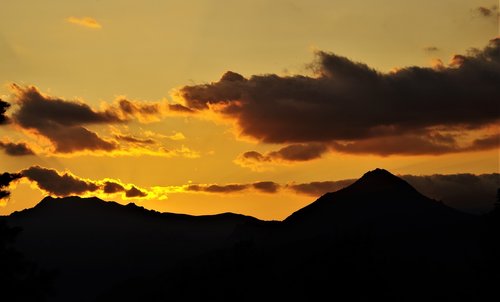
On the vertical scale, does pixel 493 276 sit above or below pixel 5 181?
below

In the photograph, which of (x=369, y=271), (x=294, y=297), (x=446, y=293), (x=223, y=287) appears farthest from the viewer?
(x=446, y=293)

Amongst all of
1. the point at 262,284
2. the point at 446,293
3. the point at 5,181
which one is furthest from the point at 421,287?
the point at 5,181

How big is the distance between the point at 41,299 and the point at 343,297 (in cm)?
4310

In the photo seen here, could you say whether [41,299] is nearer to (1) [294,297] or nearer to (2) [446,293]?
(1) [294,297]

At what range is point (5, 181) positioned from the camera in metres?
50.4

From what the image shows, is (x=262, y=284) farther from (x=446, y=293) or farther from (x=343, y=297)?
(x=446, y=293)

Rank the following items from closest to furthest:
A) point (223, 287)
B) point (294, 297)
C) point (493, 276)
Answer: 1. point (493, 276)
2. point (223, 287)
3. point (294, 297)

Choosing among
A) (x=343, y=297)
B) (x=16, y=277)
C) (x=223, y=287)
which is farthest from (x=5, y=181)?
(x=223, y=287)

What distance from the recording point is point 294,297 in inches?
4724

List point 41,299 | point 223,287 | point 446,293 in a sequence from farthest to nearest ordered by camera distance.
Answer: point 446,293
point 223,287
point 41,299

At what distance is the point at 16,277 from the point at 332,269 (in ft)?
150

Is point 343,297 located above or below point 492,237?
below

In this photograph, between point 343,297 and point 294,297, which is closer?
point 343,297

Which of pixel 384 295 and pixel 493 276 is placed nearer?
pixel 493 276
